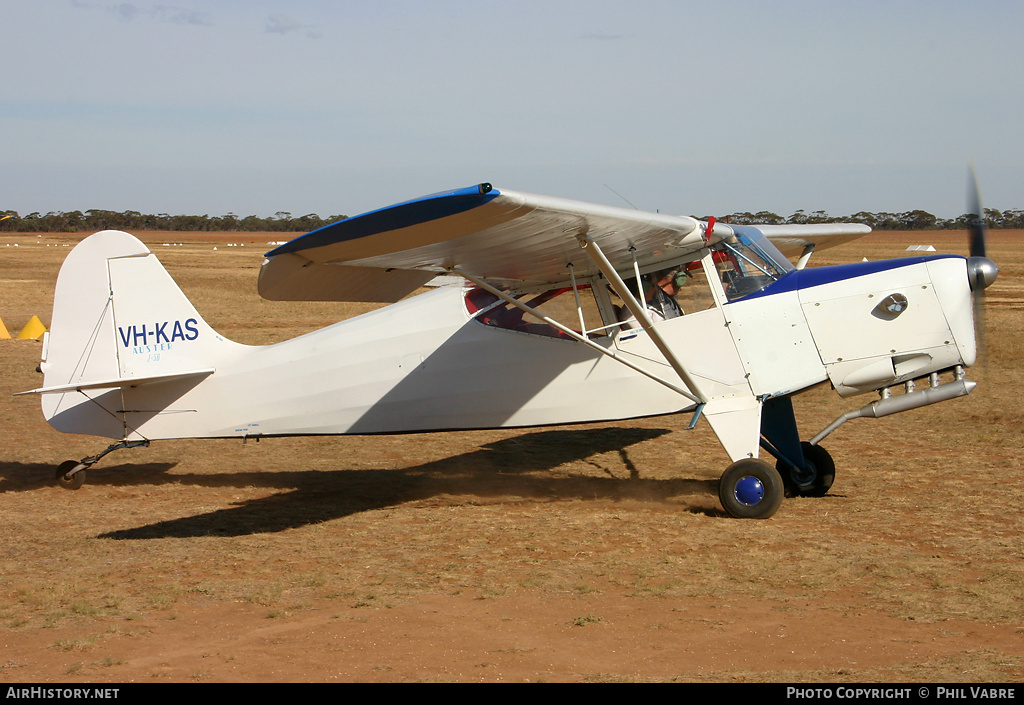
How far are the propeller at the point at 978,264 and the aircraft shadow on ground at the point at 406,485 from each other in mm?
2901

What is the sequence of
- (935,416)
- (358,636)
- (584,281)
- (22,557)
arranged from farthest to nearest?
1. (935,416)
2. (584,281)
3. (22,557)
4. (358,636)

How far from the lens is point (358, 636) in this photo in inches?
208

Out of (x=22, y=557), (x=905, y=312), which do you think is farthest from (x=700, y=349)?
(x=22, y=557)

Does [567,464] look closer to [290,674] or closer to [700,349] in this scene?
[700,349]

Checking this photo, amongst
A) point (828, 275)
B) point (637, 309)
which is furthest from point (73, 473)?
point (828, 275)

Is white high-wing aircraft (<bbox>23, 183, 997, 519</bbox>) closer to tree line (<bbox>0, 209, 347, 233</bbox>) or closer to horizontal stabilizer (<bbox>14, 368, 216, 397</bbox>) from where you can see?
horizontal stabilizer (<bbox>14, 368, 216, 397</bbox>)

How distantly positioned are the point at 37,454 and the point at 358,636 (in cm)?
782

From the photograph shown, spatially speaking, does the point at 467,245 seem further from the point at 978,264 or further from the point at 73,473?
the point at 73,473

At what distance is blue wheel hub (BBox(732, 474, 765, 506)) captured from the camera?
7.60m

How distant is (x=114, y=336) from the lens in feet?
31.4

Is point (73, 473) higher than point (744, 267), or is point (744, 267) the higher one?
point (744, 267)

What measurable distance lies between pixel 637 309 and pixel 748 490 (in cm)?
182

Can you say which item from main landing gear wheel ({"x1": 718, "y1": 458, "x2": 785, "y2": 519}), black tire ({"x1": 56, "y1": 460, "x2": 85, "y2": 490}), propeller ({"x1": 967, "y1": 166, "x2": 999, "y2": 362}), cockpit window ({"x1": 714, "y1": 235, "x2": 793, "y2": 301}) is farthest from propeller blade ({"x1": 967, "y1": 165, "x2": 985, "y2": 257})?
black tire ({"x1": 56, "y1": 460, "x2": 85, "y2": 490})

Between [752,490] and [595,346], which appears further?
[595,346]
